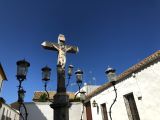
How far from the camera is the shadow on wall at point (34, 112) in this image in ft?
49.7

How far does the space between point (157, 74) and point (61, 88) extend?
5210 mm

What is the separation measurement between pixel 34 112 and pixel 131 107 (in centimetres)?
1008

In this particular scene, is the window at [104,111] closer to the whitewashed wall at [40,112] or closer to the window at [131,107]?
the window at [131,107]

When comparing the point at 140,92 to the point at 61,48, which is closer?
the point at 61,48

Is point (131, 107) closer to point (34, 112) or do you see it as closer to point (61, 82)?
point (61, 82)

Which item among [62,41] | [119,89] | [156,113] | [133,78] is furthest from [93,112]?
[62,41]

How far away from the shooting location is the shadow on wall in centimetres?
1515

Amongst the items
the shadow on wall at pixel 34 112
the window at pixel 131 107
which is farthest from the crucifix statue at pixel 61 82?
the shadow on wall at pixel 34 112

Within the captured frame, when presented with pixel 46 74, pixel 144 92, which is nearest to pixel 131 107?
pixel 144 92

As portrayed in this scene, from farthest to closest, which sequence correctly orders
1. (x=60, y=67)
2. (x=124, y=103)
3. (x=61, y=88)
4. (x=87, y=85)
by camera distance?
(x=87, y=85), (x=124, y=103), (x=60, y=67), (x=61, y=88)

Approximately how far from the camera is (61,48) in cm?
476

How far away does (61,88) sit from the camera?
12.7 ft

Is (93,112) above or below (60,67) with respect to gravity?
below

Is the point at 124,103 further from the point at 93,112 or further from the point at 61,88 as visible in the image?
the point at 61,88
